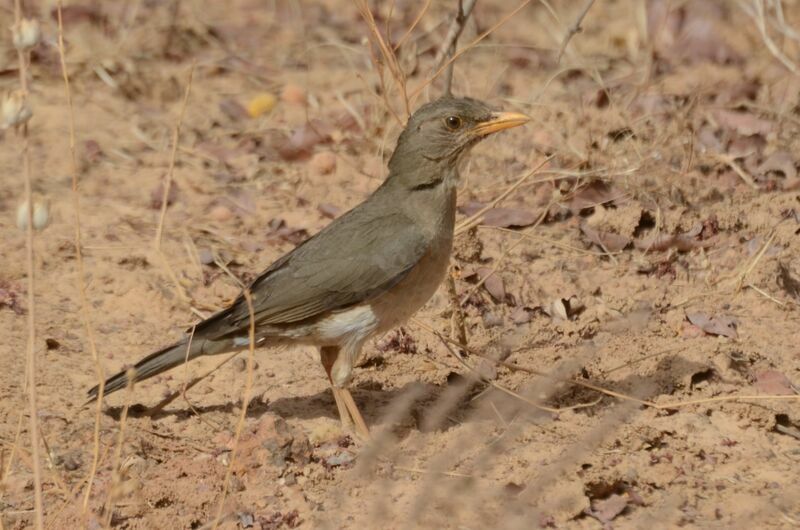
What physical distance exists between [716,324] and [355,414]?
2.10 meters

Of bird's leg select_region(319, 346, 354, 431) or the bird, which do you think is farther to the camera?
bird's leg select_region(319, 346, 354, 431)

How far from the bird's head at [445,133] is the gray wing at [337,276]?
294 mm

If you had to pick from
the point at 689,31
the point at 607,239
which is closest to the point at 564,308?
the point at 607,239

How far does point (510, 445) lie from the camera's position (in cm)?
568

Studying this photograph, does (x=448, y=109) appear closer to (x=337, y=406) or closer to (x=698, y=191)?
(x=337, y=406)

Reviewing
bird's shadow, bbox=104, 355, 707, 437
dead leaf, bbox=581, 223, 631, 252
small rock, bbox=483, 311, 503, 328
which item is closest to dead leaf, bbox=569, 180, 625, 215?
dead leaf, bbox=581, 223, 631, 252

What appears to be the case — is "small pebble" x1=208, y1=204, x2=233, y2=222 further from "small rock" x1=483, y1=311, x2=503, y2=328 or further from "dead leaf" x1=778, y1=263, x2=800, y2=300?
"dead leaf" x1=778, y1=263, x2=800, y2=300

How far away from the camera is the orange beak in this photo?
6.11m

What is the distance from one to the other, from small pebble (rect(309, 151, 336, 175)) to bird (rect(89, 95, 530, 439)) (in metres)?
2.34

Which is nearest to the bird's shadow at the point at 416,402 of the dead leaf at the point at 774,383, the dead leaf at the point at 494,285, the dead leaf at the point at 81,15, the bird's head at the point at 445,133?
the dead leaf at the point at 774,383

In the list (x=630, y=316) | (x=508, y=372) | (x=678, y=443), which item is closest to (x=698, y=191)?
(x=630, y=316)

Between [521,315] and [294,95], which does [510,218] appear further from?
[294,95]

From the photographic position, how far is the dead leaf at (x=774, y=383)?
19.7 feet

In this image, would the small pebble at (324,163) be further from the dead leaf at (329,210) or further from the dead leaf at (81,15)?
the dead leaf at (81,15)
